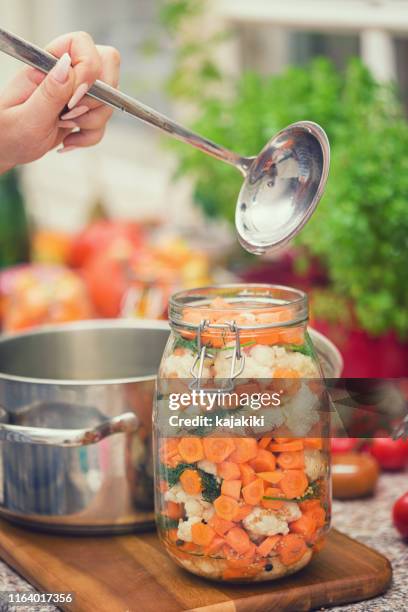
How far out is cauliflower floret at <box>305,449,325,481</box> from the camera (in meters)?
0.85

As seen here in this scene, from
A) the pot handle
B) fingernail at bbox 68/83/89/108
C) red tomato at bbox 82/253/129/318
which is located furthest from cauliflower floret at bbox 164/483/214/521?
red tomato at bbox 82/253/129/318

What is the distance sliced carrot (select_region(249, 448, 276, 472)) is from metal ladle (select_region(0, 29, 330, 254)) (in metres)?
0.18

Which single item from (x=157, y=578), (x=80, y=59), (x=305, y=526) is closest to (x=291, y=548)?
(x=305, y=526)

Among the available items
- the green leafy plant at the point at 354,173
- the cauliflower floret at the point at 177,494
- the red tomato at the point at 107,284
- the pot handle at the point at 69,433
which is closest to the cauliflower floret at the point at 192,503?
the cauliflower floret at the point at 177,494

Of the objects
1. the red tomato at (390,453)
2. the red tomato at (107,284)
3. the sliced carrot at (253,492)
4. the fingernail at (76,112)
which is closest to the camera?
the sliced carrot at (253,492)

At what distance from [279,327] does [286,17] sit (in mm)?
1258

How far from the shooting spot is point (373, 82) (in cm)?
→ 140

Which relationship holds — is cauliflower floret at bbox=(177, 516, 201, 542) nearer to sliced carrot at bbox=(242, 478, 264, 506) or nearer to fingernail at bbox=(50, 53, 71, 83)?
sliced carrot at bbox=(242, 478, 264, 506)

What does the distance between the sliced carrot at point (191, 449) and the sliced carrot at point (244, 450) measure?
0.09ft

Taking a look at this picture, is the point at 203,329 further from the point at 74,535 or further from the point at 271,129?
the point at 271,129

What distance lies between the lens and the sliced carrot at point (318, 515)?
A: 85cm

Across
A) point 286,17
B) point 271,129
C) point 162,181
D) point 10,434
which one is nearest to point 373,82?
point 271,129

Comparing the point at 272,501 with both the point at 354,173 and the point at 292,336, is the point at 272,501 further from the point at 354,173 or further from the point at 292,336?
the point at 354,173

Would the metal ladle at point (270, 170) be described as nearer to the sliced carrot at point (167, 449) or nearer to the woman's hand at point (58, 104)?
the woman's hand at point (58, 104)
